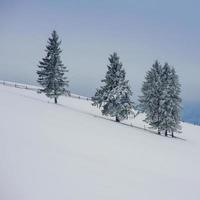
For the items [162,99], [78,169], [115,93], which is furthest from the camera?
[162,99]

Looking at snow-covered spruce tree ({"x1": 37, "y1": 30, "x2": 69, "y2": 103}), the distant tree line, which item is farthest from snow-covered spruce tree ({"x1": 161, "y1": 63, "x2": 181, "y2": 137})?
snow-covered spruce tree ({"x1": 37, "y1": 30, "x2": 69, "y2": 103})

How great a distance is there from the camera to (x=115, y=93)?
4919 cm

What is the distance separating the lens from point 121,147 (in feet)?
86.8

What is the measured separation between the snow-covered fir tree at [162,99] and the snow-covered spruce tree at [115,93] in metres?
4.26

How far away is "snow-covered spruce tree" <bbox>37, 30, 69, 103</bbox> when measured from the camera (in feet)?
167

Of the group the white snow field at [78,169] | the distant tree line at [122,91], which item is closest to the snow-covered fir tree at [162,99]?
the distant tree line at [122,91]

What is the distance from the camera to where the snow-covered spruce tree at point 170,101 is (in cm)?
5072

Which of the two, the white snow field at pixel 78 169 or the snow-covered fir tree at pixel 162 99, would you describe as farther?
the snow-covered fir tree at pixel 162 99

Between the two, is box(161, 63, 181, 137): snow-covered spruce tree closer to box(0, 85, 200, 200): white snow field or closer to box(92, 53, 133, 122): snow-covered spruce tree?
box(92, 53, 133, 122): snow-covered spruce tree

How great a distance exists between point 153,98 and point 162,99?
1401 millimetres

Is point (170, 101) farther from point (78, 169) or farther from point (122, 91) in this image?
point (78, 169)

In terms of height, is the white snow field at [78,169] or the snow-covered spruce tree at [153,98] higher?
the snow-covered spruce tree at [153,98]

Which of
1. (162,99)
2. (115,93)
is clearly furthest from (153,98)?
(115,93)

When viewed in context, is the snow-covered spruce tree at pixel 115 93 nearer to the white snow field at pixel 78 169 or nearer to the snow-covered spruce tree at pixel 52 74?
the snow-covered spruce tree at pixel 52 74
